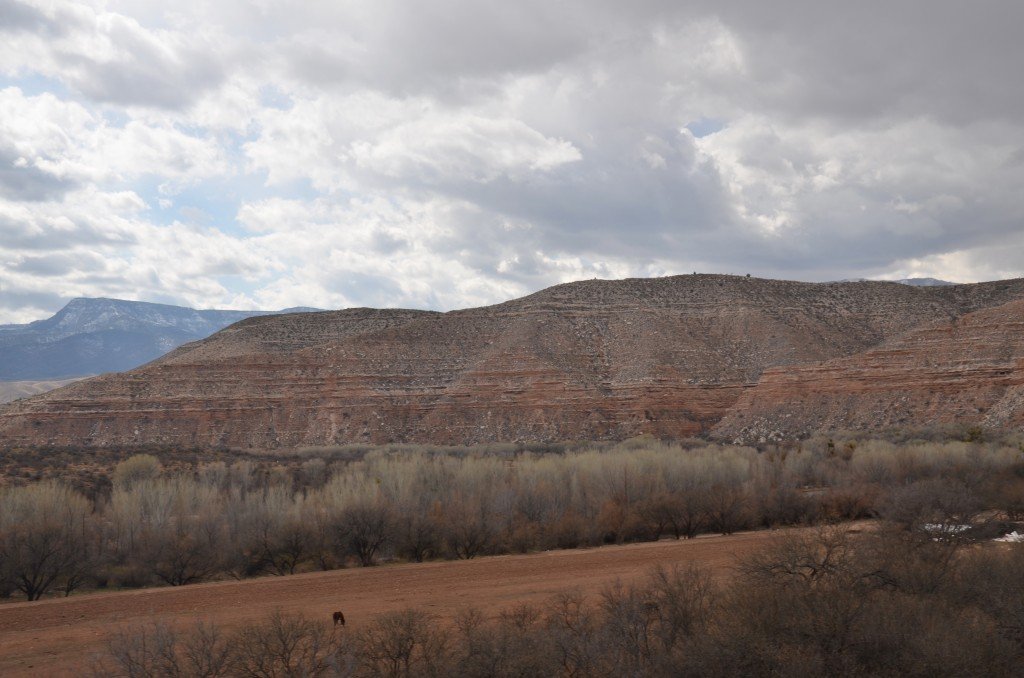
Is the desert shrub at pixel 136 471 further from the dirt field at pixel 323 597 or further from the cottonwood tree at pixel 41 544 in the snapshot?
the dirt field at pixel 323 597

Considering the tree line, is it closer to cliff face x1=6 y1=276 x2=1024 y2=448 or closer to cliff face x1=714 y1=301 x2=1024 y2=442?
cliff face x1=714 y1=301 x2=1024 y2=442

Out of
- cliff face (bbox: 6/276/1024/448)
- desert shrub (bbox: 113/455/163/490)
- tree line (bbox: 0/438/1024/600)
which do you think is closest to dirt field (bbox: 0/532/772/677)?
tree line (bbox: 0/438/1024/600)

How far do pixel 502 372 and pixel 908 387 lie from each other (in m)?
30.4

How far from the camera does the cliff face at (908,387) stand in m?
52.8

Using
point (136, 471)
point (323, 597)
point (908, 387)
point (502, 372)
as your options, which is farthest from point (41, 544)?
point (908, 387)

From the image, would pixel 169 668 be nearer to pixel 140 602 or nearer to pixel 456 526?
pixel 140 602

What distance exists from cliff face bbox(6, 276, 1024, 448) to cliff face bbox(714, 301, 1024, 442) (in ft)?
8.47

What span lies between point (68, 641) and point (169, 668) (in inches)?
266

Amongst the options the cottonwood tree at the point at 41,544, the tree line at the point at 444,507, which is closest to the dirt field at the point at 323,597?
the cottonwood tree at the point at 41,544

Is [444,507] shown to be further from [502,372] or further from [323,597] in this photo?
[502,372]

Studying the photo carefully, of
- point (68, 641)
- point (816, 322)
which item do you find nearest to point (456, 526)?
point (68, 641)

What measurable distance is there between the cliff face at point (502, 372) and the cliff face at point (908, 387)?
258 cm

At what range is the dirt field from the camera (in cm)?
1619

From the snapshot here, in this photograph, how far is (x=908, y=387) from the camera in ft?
186
